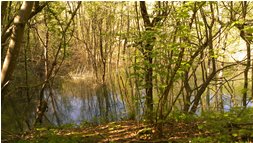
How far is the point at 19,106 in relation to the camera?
16.0 meters

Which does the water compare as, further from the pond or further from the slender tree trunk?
the slender tree trunk

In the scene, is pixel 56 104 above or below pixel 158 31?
below

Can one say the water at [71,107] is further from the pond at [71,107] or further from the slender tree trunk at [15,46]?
the slender tree trunk at [15,46]

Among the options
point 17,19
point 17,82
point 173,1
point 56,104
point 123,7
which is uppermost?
point 123,7

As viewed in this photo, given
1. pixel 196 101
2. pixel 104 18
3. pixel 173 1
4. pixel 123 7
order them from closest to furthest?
pixel 173 1, pixel 196 101, pixel 123 7, pixel 104 18

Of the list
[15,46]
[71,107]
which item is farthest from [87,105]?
[15,46]

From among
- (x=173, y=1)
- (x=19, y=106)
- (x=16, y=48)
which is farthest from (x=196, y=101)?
(x=19, y=106)

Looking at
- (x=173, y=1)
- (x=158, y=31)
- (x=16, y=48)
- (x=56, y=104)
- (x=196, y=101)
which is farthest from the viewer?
(x=56, y=104)

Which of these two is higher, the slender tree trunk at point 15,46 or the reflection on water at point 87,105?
the slender tree trunk at point 15,46

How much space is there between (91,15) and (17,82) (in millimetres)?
7259

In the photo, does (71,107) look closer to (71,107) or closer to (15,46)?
(71,107)

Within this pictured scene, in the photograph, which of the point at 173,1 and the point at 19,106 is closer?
the point at 173,1

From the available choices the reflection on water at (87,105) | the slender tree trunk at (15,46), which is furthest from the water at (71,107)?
the slender tree trunk at (15,46)

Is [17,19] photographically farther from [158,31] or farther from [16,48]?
[158,31]
